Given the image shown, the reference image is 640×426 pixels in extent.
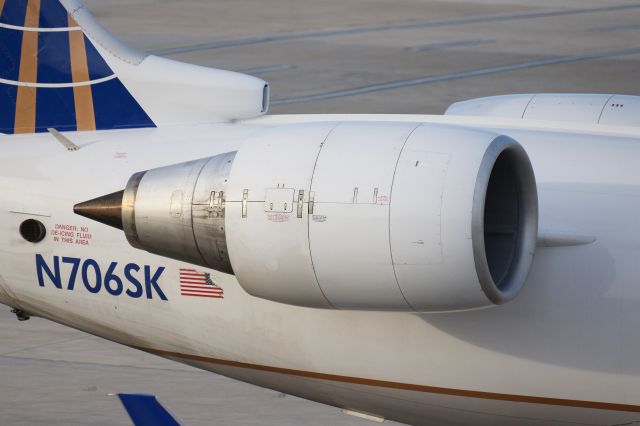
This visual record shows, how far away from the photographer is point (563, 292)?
7996 millimetres

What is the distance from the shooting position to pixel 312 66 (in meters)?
29.3

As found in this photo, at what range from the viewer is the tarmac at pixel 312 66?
11656 millimetres

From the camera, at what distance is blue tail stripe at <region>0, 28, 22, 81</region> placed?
9703 millimetres

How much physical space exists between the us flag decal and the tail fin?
4.51 ft

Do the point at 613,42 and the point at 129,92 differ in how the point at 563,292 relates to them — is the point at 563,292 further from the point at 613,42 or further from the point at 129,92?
the point at 613,42

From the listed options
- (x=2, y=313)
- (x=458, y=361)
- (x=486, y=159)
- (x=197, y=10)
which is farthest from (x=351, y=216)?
(x=197, y=10)

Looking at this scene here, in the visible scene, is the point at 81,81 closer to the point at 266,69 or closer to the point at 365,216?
the point at 365,216

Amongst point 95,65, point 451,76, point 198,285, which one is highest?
point 451,76

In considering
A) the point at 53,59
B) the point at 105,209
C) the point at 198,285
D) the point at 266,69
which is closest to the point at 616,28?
the point at 266,69

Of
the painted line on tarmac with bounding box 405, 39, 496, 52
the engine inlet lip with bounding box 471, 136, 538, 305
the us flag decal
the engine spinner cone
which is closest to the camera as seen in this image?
the engine inlet lip with bounding box 471, 136, 538, 305

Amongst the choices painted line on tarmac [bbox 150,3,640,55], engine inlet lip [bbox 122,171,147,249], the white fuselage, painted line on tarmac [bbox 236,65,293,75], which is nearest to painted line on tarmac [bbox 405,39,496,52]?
painted line on tarmac [bbox 150,3,640,55]

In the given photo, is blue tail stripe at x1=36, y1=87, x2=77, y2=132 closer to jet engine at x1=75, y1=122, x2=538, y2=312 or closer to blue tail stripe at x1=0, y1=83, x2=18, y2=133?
blue tail stripe at x1=0, y1=83, x2=18, y2=133

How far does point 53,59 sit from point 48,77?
0.43 feet

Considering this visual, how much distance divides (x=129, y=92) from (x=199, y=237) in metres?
1.99
